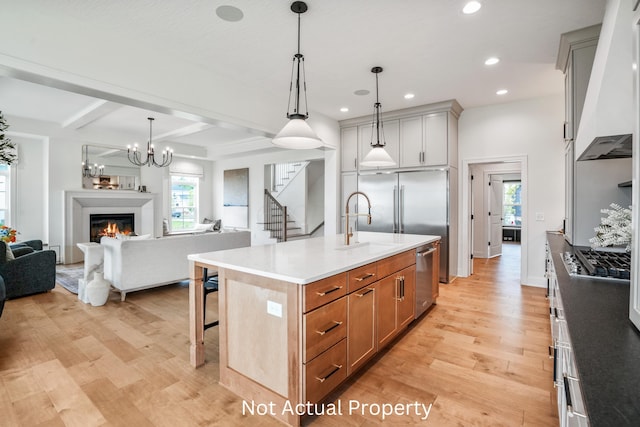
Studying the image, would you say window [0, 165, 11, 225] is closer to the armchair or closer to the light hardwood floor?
the armchair

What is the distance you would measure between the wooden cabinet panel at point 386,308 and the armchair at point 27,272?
456 cm

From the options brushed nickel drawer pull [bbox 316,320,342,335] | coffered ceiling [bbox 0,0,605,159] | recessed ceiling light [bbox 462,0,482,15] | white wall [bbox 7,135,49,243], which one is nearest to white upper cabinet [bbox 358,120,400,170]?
coffered ceiling [bbox 0,0,605,159]

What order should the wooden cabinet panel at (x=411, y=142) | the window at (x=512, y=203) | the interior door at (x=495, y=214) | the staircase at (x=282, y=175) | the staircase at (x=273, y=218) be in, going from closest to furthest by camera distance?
the wooden cabinet panel at (x=411, y=142), the interior door at (x=495, y=214), the staircase at (x=273, y=218), the staircase at (x=282, y=175), the window at (x=512, y=203)

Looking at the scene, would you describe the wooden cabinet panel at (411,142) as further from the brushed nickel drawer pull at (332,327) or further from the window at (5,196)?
the window at (5,196)

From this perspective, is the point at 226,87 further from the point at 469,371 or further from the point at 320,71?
the point at 469,371

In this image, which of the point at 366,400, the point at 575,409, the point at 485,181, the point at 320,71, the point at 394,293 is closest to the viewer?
the point at 575,409

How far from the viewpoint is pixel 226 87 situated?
150 inches

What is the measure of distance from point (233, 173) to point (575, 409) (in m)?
8.81

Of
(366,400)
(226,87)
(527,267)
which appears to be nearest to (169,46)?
(226,87)

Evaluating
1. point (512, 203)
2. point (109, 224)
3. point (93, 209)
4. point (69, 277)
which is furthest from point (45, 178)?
point (512, 203)

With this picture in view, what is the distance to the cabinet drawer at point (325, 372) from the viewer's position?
1744mm

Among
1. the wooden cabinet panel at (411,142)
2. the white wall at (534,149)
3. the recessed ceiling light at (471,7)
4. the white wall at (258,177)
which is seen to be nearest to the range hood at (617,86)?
the recessed ceiling light at (471,7)

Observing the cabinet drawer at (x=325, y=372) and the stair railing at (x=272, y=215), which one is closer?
the cabinet drawer at (x=325, y=372)

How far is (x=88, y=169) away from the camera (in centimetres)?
675
